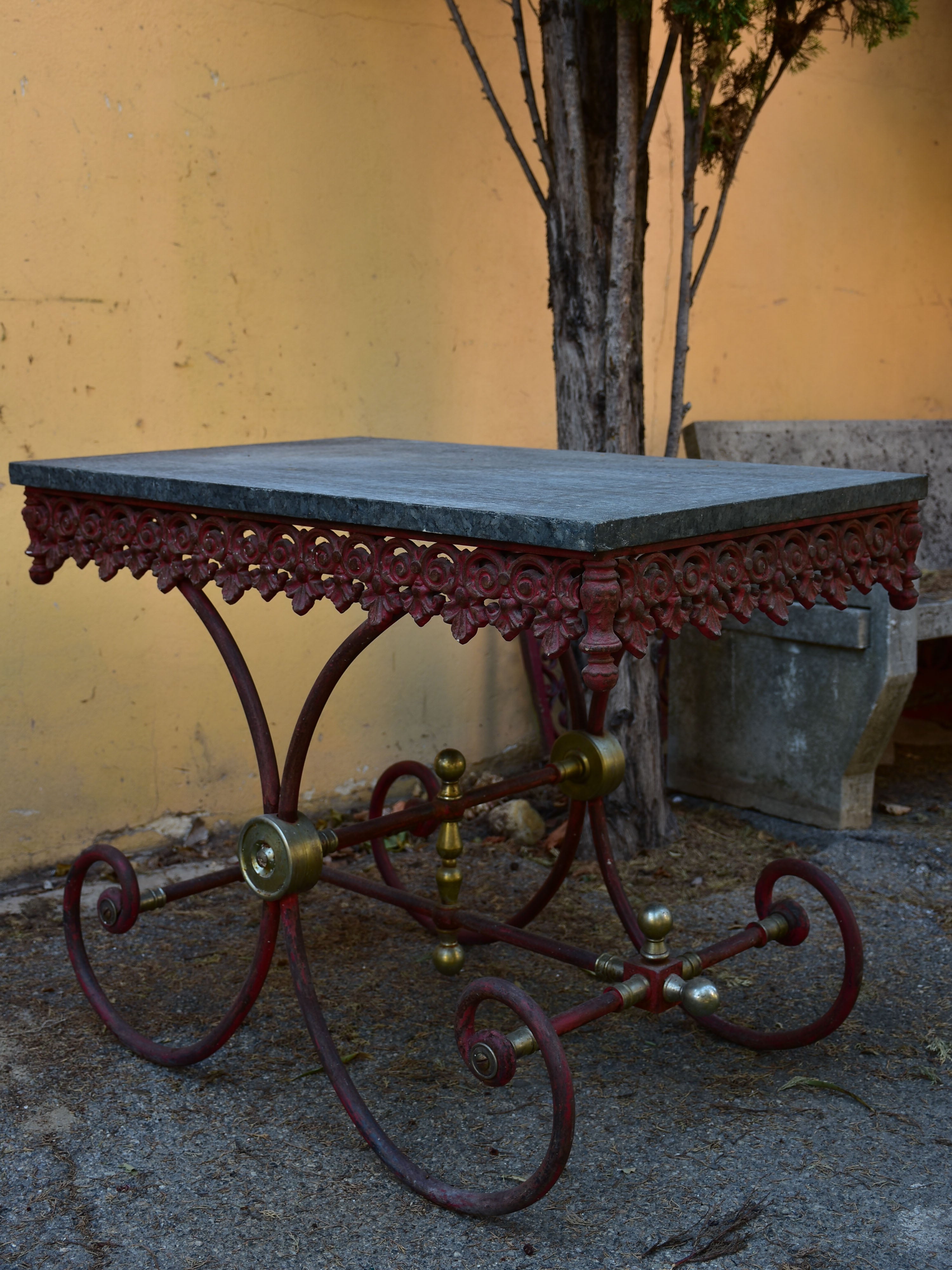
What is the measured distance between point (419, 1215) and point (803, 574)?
46.6 inches

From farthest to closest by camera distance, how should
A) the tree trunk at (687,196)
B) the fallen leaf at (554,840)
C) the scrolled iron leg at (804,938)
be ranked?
the fallen leaf at (554,840) → the tree trunk at (687,196) → the scrolled iron leg at (804,938)

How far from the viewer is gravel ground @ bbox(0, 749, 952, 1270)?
82.6 inches

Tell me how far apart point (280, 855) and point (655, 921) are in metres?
0.65

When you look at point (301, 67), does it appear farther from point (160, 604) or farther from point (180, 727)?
point (180, 727)

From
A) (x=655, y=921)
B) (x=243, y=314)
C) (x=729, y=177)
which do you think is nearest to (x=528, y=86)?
(x=729, y=177)

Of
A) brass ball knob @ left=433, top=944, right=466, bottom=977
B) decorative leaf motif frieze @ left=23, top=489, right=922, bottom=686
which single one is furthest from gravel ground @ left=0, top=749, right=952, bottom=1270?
decorative leaf motif frieze @ left=23, top=489, right=922, bottom=686

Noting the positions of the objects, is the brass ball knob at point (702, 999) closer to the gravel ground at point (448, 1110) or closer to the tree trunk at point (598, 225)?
the gravel ground at point (448, 1110)

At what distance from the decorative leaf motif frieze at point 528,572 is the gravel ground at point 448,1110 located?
0.94 metres

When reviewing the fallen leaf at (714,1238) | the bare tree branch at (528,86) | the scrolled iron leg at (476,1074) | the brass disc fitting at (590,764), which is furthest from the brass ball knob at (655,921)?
the bare tree branch at (528,86)

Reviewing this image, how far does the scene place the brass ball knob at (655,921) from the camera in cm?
229

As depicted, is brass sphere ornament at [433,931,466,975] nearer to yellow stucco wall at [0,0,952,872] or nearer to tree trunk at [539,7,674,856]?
tree trunk at [539,7,674,856]

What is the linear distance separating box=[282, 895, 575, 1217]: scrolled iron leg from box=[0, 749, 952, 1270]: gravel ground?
5cm

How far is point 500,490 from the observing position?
206 cm

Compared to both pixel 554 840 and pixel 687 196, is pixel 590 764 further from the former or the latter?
pixel 687 196
